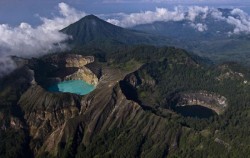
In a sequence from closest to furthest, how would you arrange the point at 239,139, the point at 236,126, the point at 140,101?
the point at 239,139 < the point at 236,126 < the point at 140,101

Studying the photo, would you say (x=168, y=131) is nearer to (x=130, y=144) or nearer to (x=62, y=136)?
(x=130, y=144)

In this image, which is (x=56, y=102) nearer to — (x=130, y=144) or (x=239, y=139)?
(x=130, y=144)

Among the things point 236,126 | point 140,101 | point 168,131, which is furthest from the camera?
point 140,101

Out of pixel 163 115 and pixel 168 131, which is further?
pixel 163 115

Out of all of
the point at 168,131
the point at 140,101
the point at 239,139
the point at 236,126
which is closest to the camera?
the point at 239,139

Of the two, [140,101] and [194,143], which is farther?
[140,101]

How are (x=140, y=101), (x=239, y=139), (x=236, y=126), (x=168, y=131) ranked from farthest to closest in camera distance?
(x=140, y=101) → (x=236, y=126) → (x=168, y=131) → (x=239, y=139)

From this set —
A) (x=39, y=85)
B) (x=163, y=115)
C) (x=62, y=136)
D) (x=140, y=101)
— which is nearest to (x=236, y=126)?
(x=163, y=115)

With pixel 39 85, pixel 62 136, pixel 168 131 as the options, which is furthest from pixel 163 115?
pixel 39 85
